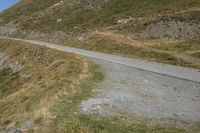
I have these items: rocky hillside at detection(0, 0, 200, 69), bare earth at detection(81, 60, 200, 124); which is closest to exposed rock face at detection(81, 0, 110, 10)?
rocky hillside at detection(0, 0, 200, 69)

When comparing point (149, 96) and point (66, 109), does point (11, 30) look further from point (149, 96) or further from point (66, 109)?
point (66, 109)

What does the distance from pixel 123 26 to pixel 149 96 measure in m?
40.0

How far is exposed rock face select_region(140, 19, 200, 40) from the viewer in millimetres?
44688

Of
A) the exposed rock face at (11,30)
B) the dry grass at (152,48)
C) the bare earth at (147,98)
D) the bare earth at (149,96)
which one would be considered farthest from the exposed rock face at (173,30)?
the exposed rock face at (11,30)

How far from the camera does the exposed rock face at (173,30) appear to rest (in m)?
44.7

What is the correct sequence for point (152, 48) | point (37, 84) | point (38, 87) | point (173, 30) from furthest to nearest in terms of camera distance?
point (173, 30) → point (152, 48) → point (37, 84) → point (38, 87)

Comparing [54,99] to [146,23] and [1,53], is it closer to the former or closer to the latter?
[1,53]

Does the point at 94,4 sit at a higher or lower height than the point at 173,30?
higher

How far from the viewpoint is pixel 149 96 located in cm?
1539

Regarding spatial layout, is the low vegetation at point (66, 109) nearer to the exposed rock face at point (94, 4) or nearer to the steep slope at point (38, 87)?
the steep slope at point (38, 87)

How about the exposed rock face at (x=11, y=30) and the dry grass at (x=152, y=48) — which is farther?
the exposed rock face at (x=11, y=30)

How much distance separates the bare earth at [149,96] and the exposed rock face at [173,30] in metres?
23.5

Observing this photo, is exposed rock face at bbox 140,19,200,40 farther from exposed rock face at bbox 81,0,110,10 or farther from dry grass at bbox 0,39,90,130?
exposed rock face at bbox 81,0,110,10

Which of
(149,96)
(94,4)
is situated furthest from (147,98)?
(94,4)
